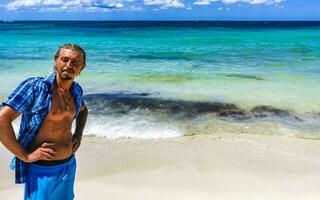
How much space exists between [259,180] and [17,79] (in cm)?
1005

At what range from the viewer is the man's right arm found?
2523 millimetres

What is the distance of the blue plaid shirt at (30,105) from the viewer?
2.51m

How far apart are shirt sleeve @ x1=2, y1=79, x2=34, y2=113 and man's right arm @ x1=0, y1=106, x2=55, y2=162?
0.10ft

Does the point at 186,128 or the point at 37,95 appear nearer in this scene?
the point at 37,95

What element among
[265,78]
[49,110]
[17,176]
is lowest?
[265,78]

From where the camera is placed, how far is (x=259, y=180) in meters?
5.15

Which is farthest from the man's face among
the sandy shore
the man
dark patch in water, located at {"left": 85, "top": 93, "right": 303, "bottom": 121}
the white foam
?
dark patch in water, located at {"left": 85, "top": 93, "right": 303, "bottom": 121}

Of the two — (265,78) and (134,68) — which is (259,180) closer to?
(265,78)

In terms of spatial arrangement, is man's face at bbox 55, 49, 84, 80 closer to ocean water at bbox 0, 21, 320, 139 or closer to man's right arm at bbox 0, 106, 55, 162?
man's right arm at bbox 0, 106, 55, 162

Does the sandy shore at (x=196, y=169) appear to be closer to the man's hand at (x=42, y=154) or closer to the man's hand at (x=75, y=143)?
the man's hand at (x=75, y=143)

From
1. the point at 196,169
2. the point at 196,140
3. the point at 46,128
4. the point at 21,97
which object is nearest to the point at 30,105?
the point at 21,97

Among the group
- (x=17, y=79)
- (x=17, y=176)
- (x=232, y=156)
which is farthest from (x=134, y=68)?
(x=17, y=176)

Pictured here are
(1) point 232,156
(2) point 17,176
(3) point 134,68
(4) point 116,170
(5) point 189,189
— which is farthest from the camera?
(3) point 134,68

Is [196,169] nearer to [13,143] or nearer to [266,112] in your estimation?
[13,143]
